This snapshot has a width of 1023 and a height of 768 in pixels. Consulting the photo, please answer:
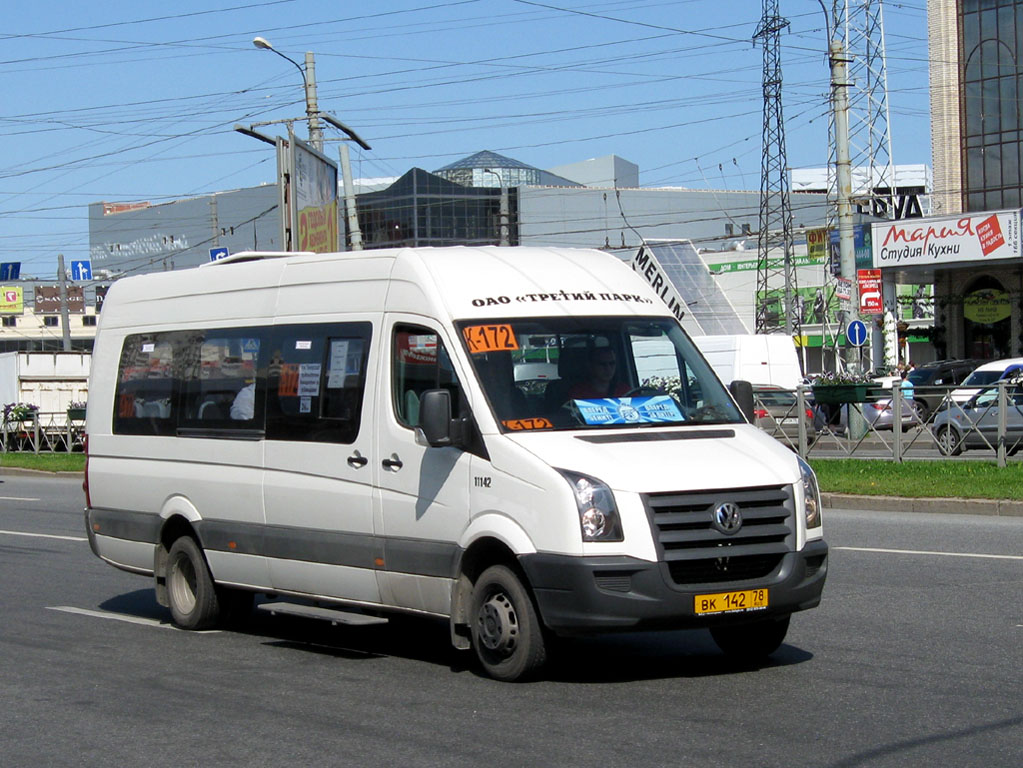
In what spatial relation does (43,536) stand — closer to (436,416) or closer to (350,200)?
(436,416)

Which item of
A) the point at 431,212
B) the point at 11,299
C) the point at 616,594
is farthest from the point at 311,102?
the point at 11,299

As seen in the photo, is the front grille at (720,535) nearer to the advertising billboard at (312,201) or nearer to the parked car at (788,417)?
the parked car at (788,417)

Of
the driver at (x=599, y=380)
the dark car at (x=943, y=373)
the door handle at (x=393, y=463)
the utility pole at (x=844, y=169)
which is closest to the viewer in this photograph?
the driver at (x=599, y=380)

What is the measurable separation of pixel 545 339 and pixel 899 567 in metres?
5.14

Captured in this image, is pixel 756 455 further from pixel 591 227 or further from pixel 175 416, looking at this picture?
pixel 591 227

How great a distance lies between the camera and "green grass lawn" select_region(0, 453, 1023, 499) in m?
17.2

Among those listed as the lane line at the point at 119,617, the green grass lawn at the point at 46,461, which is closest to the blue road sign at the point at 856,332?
the green grass lawn at the point at 46,461

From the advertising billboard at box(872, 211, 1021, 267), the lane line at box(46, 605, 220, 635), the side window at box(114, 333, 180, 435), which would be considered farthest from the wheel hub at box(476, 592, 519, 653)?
the advertising billboard at box(872, 211, 1021, 267)

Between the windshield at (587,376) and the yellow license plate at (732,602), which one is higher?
the windshield at (587,376)

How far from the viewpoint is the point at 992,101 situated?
51.6 meters

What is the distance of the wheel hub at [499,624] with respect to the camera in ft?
24.0

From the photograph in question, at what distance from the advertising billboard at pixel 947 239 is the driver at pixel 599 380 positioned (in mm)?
38343

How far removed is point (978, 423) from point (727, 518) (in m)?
15.2

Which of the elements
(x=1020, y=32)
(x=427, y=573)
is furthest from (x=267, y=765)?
(x=1020, y=32)
